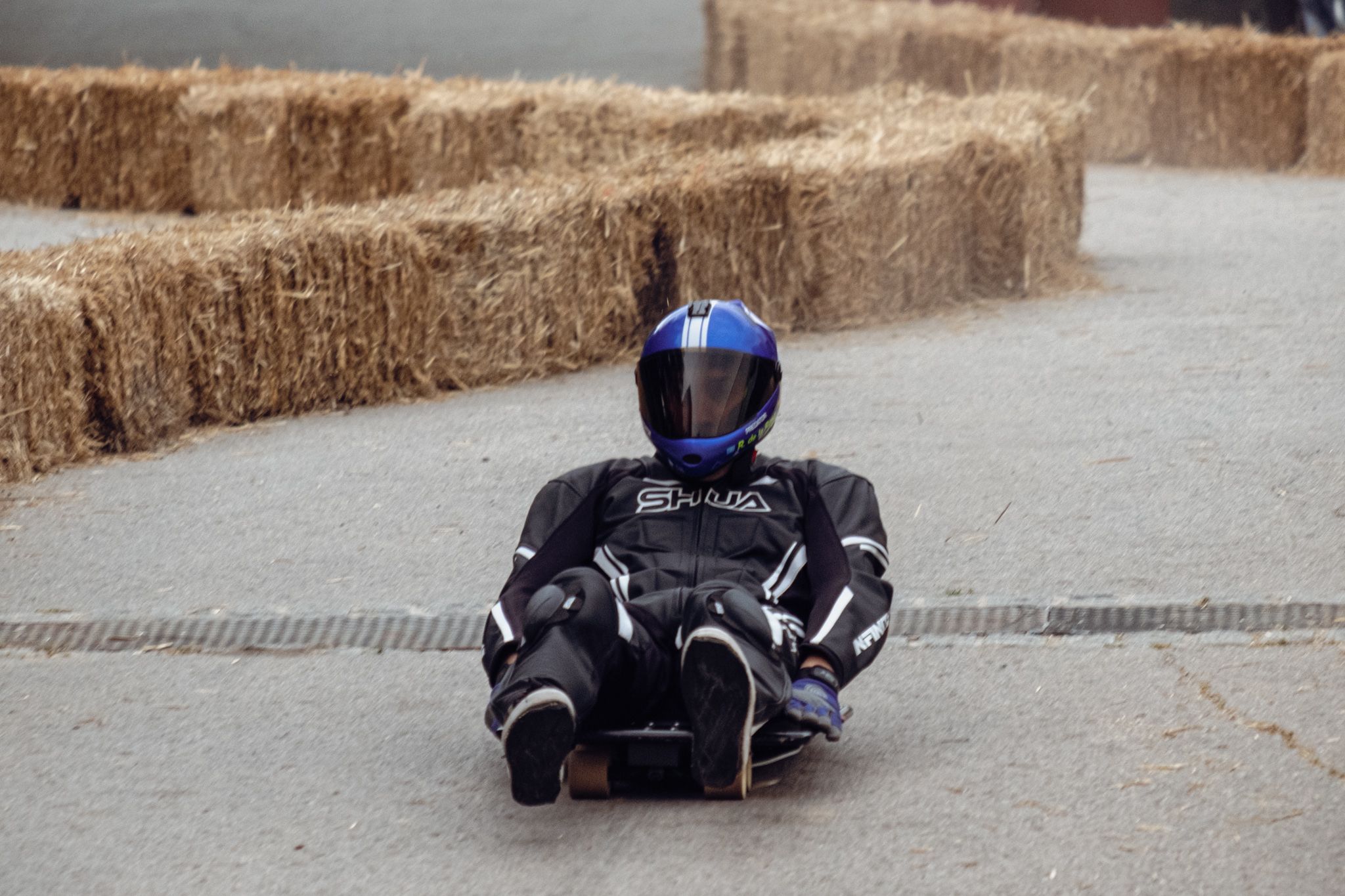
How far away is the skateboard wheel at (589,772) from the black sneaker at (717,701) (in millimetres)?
296

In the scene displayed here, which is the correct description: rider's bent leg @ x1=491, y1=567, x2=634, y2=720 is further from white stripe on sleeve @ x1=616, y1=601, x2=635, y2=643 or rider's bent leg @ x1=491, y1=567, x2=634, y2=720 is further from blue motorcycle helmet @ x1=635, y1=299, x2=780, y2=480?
blue motorcycle helmet @ x1=635, y1=299, x2=780, y2=480

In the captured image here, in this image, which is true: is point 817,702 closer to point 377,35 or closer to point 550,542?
point 550,542

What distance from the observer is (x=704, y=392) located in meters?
3.75

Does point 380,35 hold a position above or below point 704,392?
above

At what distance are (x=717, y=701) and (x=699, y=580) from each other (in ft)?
1.99

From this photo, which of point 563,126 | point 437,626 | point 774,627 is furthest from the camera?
point 563,126

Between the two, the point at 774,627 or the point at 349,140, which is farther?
the point at 349,140

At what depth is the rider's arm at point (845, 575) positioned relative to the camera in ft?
11.6

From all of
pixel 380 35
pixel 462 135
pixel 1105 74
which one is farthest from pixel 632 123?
pixel 380 35

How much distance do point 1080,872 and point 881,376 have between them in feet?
15.5

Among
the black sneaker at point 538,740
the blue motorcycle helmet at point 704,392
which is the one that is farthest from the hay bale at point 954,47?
the black sneaker at point 538,740

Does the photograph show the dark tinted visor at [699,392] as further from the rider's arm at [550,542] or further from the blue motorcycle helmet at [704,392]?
the rider's arm at [550,542]

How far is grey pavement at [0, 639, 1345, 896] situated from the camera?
9.97 feet

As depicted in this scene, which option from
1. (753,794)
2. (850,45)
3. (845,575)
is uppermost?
(850,45)
